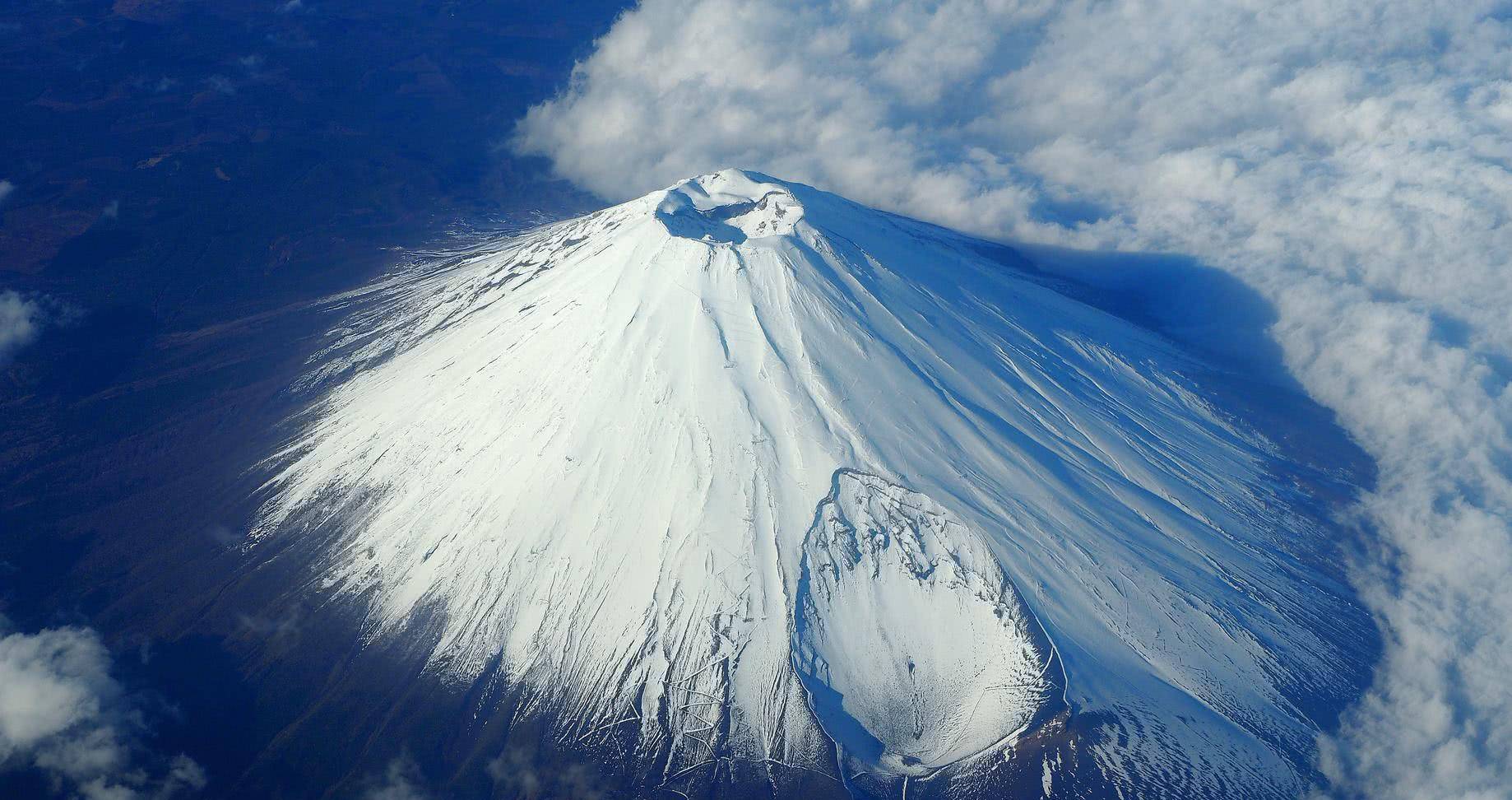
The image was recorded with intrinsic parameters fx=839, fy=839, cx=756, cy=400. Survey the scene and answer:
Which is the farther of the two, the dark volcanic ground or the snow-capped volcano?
the dark volcanic ground

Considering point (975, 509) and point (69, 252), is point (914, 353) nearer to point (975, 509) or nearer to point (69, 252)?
point (975, 509)

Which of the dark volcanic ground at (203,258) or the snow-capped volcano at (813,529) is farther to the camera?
the dark volcanic ground at (203,258)

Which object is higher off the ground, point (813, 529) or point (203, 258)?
point (203, 258)

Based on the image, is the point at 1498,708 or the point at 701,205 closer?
the point at 1498,708

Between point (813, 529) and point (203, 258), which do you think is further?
point (203, 258)

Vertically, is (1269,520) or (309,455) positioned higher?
(309,455)

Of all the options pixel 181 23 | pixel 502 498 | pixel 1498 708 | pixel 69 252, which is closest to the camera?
pixel 1498 708

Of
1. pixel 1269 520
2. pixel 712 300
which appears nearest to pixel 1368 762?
pixel 1269 520

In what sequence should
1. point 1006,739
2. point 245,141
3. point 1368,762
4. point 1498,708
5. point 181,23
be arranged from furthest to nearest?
point 181,23 < point 245,141 < point 1498,708 < point 1368,762 < point 1006,739
